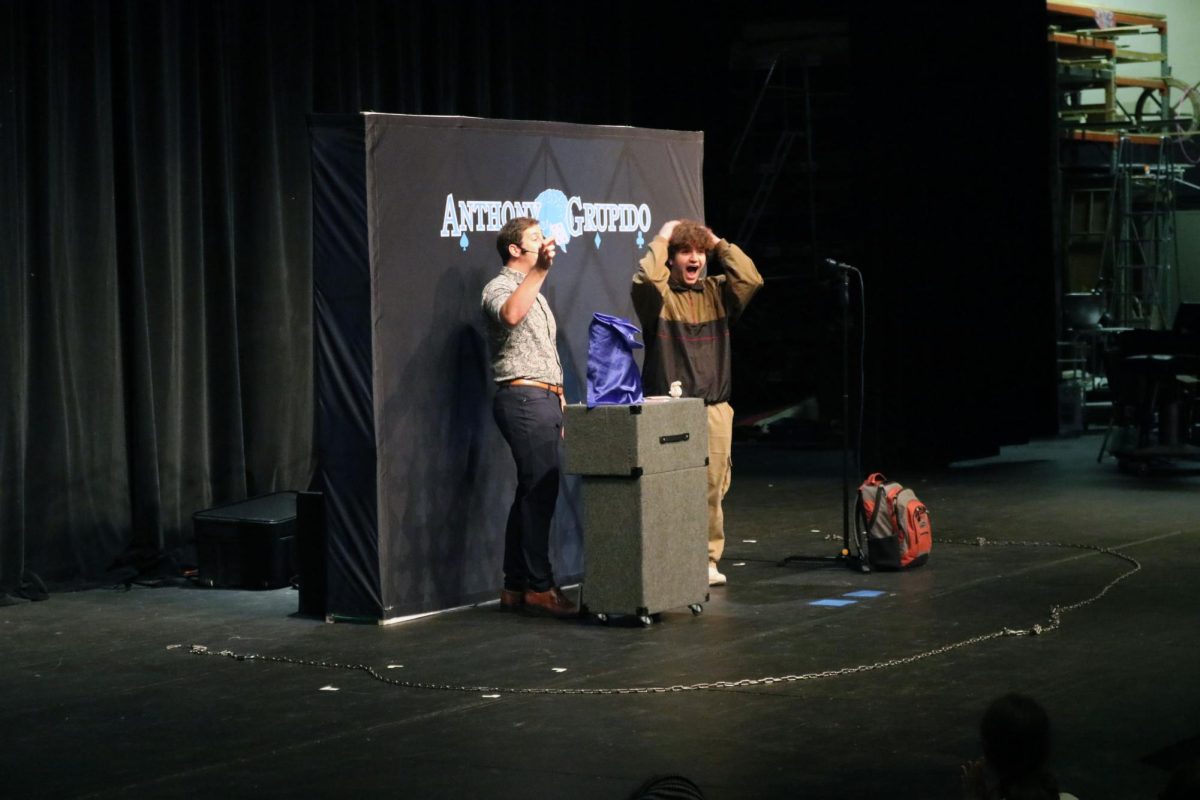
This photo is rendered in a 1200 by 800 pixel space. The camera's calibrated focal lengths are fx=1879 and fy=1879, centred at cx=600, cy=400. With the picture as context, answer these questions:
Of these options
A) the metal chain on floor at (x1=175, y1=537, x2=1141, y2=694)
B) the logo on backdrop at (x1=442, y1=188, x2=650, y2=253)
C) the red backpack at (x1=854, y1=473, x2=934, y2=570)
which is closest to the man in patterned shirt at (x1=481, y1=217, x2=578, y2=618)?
the logo on backdrop at (x1=442, y1=188, x2=650, y2=253)

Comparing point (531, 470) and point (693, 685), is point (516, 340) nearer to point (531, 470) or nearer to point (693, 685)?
point (531, 470)

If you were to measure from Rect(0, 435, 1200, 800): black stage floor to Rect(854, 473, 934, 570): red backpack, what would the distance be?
0.42 feet

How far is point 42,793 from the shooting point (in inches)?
204

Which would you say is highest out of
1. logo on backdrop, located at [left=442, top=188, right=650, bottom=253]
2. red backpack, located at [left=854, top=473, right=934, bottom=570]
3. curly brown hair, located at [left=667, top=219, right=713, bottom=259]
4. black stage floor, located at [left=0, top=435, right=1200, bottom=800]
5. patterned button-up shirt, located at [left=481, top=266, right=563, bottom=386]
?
logo on backdrop, located at [left=442, top=188, right=650, bottom=253]

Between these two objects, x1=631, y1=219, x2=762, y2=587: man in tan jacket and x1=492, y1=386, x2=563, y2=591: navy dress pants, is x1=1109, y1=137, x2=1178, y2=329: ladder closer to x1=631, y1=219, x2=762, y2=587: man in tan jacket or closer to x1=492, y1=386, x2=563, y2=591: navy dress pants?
x1=631, y1=219, x2=762, y2=587: man in tan jacket

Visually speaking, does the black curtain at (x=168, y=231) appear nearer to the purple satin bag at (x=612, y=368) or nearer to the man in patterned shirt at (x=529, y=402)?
the man in patterned shirt at (x=529, y=402)

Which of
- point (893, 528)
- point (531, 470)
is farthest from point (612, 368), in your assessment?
point (893, 528)

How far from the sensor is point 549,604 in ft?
25.9

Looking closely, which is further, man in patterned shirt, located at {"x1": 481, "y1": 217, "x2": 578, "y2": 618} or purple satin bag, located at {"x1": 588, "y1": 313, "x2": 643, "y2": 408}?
man in patterned shirt, located at {"x1": 481, "y1": 217, "x2": 578, "y2": 618}

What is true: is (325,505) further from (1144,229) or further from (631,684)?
(1144,229)

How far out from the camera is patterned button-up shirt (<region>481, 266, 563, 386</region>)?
7.80 meters

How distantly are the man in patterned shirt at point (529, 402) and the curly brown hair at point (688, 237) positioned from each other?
702 millimetres

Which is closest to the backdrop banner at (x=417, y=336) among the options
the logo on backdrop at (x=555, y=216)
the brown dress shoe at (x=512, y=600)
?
the logo on backdrop at (x=555, y=216)

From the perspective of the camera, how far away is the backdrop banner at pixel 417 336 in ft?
25.4
